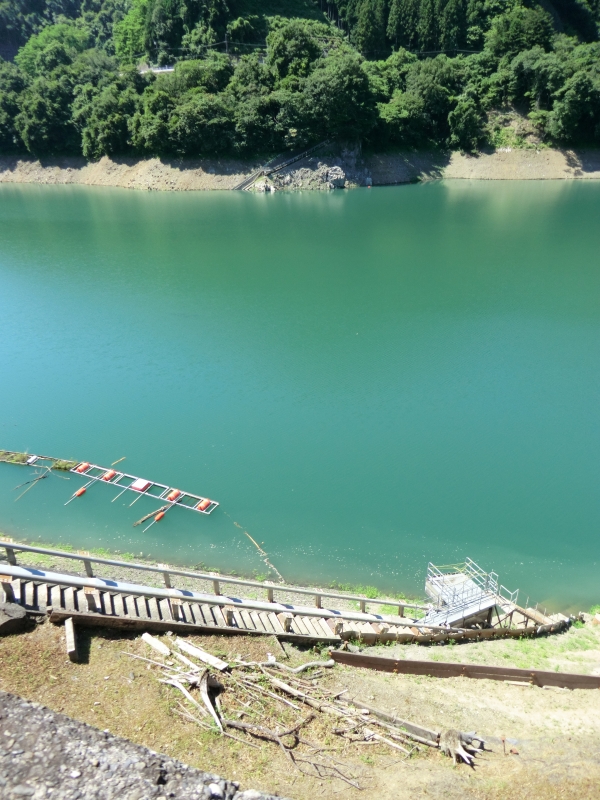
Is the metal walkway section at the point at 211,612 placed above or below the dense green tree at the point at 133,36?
below

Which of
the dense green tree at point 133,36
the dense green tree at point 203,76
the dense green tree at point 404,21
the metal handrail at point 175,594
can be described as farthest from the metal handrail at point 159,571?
the dense green tree at point 133,36

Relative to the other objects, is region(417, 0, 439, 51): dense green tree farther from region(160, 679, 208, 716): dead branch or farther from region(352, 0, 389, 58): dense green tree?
region(160, 679, 208, 716): dead branch

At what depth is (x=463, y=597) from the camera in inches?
492

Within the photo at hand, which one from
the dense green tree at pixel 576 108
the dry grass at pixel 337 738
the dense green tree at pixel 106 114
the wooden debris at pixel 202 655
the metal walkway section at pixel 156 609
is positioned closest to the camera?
the dry grass at pixel 337 738

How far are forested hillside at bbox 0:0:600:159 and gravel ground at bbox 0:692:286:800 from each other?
68.1 m

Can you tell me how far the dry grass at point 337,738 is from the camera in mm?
6836

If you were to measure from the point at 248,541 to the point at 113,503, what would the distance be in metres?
4.94

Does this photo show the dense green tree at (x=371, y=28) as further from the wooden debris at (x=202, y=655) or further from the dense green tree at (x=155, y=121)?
the wooden debris at (x=202, y=655)

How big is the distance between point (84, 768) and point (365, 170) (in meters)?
71.2

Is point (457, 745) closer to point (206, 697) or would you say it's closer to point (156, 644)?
point (206, 697)

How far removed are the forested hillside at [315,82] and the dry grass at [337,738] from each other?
6617cm

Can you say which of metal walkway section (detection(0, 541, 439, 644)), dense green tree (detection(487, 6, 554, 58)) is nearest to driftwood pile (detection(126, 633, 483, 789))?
metal walkway section (detection(0, 541, 439, 644))

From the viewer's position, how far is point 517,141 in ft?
219

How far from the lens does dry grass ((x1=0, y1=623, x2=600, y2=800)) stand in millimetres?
6836
